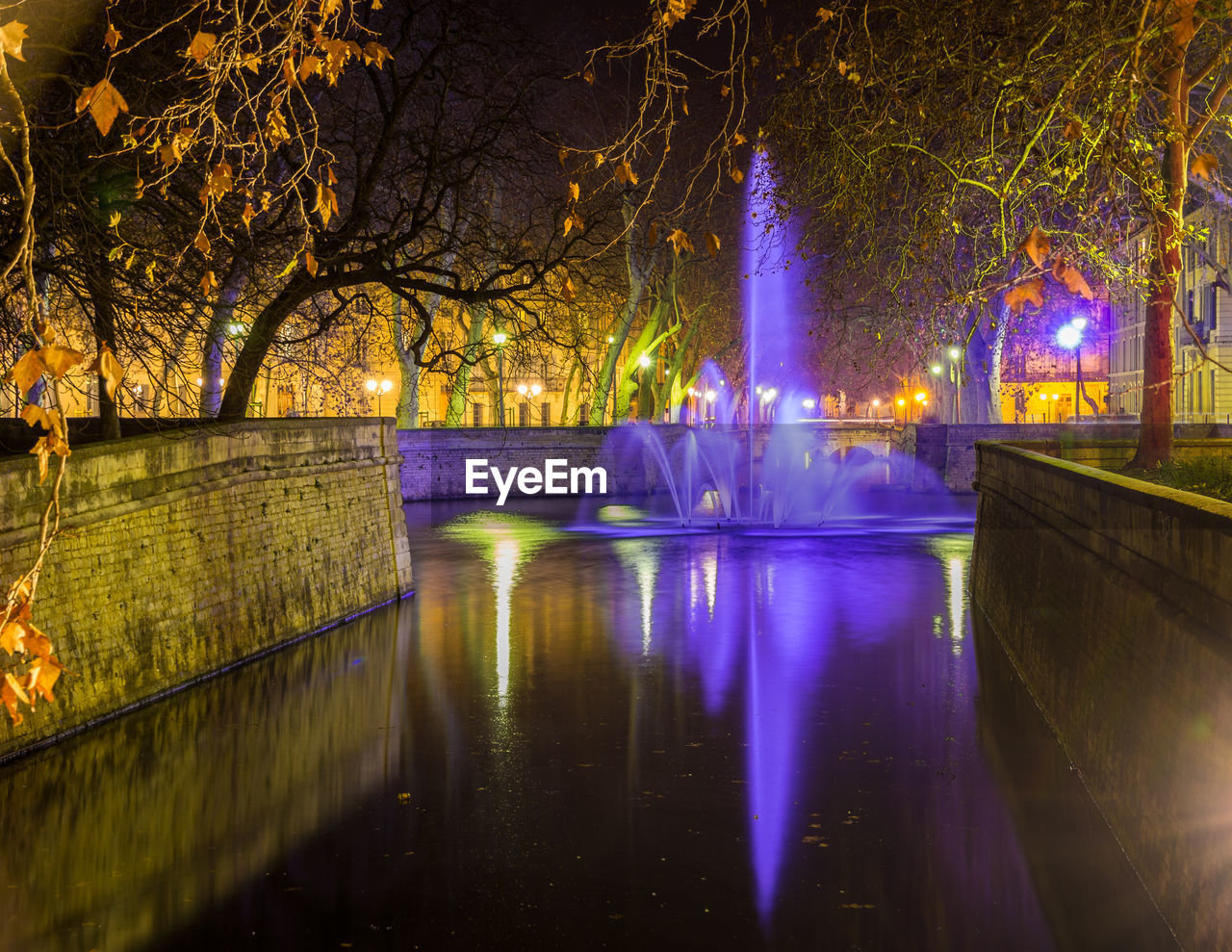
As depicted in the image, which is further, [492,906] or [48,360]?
[492,906]

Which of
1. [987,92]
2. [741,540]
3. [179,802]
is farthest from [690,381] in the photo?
[179,802]

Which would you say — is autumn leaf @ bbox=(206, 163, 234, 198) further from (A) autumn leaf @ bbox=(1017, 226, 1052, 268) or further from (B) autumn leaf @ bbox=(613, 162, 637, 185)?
(A) autumn leaf @ bbox=(1017, 226, 1052, 268)

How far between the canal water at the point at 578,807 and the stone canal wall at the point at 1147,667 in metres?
0.43

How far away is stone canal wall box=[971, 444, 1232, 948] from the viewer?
672 cm

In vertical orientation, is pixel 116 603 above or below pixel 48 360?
below

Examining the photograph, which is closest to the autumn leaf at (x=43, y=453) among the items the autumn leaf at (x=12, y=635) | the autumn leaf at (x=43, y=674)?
the autumn leaf at (x=12, y=635)

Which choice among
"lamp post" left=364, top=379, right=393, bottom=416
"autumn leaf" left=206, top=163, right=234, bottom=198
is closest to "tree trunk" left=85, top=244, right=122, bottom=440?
"autumn leaf" left=206, top=163, right=234, bottom=198

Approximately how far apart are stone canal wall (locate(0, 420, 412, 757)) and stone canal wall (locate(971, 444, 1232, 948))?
843cm

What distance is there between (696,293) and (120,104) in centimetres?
5121

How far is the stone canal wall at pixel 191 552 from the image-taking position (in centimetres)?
1212

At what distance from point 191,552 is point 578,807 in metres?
6.62

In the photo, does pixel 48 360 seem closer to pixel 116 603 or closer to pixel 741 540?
pixel 116 603

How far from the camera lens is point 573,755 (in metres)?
12.0

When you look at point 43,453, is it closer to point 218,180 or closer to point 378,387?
point 218,180
